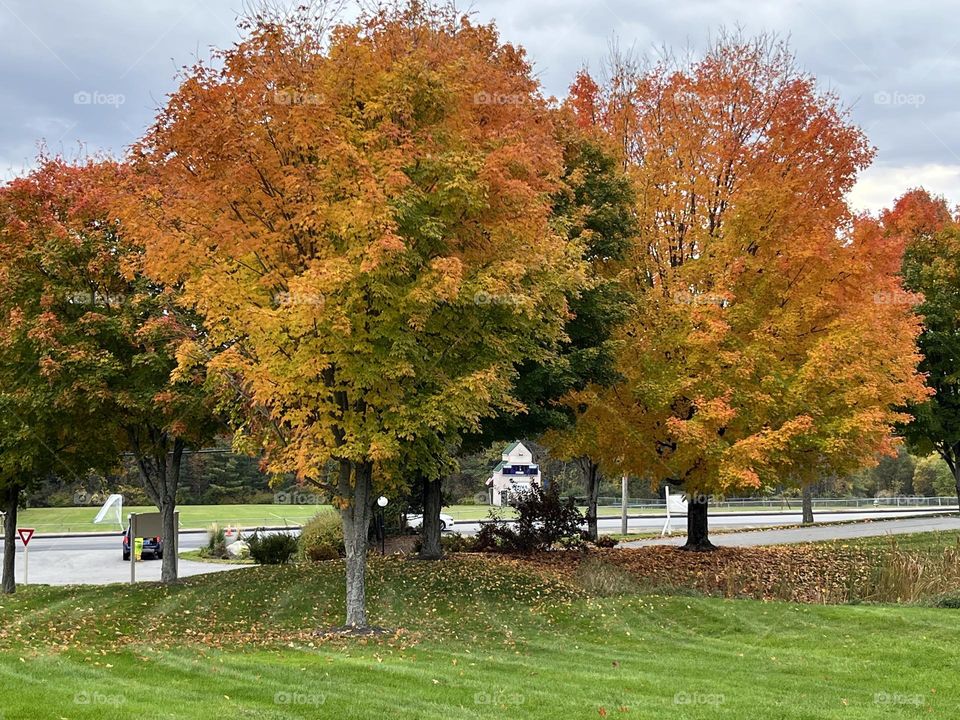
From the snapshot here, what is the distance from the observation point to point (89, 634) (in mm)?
13648

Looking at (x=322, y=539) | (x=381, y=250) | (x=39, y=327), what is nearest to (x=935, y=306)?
(x=322, y=539)

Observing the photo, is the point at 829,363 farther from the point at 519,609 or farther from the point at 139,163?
the point at 139,163

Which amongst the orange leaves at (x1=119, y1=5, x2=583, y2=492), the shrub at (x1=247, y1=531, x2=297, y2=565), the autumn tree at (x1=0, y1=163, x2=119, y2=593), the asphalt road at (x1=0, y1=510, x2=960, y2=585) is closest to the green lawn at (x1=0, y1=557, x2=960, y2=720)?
the orange leaves at (x1=119, y1=5, x2=583, y2=492)

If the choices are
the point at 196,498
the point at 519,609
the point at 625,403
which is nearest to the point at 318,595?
the point at 519,609

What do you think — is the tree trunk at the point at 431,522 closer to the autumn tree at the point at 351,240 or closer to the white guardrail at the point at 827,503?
the autumn tree at the point at 351,240

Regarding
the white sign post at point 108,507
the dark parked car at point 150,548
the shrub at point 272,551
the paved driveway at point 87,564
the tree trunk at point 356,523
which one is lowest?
the paved driveway at point 87,564

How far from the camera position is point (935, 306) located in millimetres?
29469

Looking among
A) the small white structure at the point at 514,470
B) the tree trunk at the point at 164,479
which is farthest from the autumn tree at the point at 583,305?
the small white structure at the point at 514,470

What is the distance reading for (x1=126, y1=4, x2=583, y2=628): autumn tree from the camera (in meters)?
12.0

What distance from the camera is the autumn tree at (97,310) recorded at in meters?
16.7

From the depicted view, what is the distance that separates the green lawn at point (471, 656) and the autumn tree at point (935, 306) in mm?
17502

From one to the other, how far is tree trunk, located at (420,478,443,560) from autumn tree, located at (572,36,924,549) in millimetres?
4786

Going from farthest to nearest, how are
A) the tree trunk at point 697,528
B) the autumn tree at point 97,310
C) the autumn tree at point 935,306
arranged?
the autumn tree at point 935,306, the tree trunk at point 697,528, the autumn tree at point 97,310

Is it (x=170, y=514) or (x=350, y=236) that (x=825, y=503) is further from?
(x=350, y=236)
